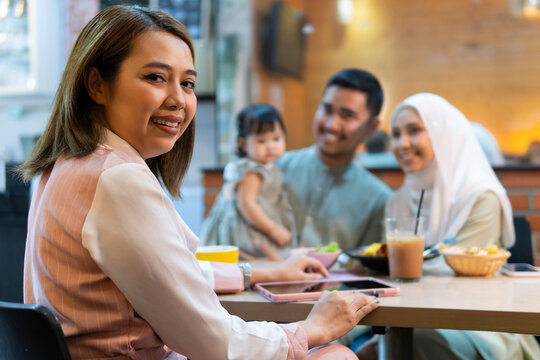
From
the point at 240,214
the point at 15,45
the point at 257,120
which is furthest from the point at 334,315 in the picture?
the point at 15,45

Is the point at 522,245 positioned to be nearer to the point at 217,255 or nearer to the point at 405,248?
the point at 405,248

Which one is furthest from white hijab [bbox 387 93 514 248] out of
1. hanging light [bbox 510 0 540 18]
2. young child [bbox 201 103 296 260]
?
hanging light [bbox 510 0 540 18]

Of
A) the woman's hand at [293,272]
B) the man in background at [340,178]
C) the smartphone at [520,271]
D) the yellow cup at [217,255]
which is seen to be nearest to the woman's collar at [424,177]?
the man in background at [340,178]

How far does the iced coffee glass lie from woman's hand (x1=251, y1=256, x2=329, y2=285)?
0.19m

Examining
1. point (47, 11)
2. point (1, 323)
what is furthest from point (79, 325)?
point (47, 11)

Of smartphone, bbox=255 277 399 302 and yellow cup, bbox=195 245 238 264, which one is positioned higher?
yellow cup, bbox=195 245 238 264

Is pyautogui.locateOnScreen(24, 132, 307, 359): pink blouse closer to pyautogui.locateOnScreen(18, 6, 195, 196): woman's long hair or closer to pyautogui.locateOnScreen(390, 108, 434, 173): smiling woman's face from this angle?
pyautogui.locateOnScreen(18, 6, 195, 196): woman's long hair

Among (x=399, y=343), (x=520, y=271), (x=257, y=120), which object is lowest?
(x=399, y=343)

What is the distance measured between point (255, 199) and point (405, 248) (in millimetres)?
1326

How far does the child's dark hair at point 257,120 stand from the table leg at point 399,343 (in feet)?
5.12

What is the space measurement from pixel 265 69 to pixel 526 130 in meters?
2.13

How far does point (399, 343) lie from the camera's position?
4.46ft

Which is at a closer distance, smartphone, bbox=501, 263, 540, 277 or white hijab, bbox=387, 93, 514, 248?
smartphone, bbox=501, 263, 540, 277

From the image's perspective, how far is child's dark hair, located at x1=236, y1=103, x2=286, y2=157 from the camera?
2.76m
